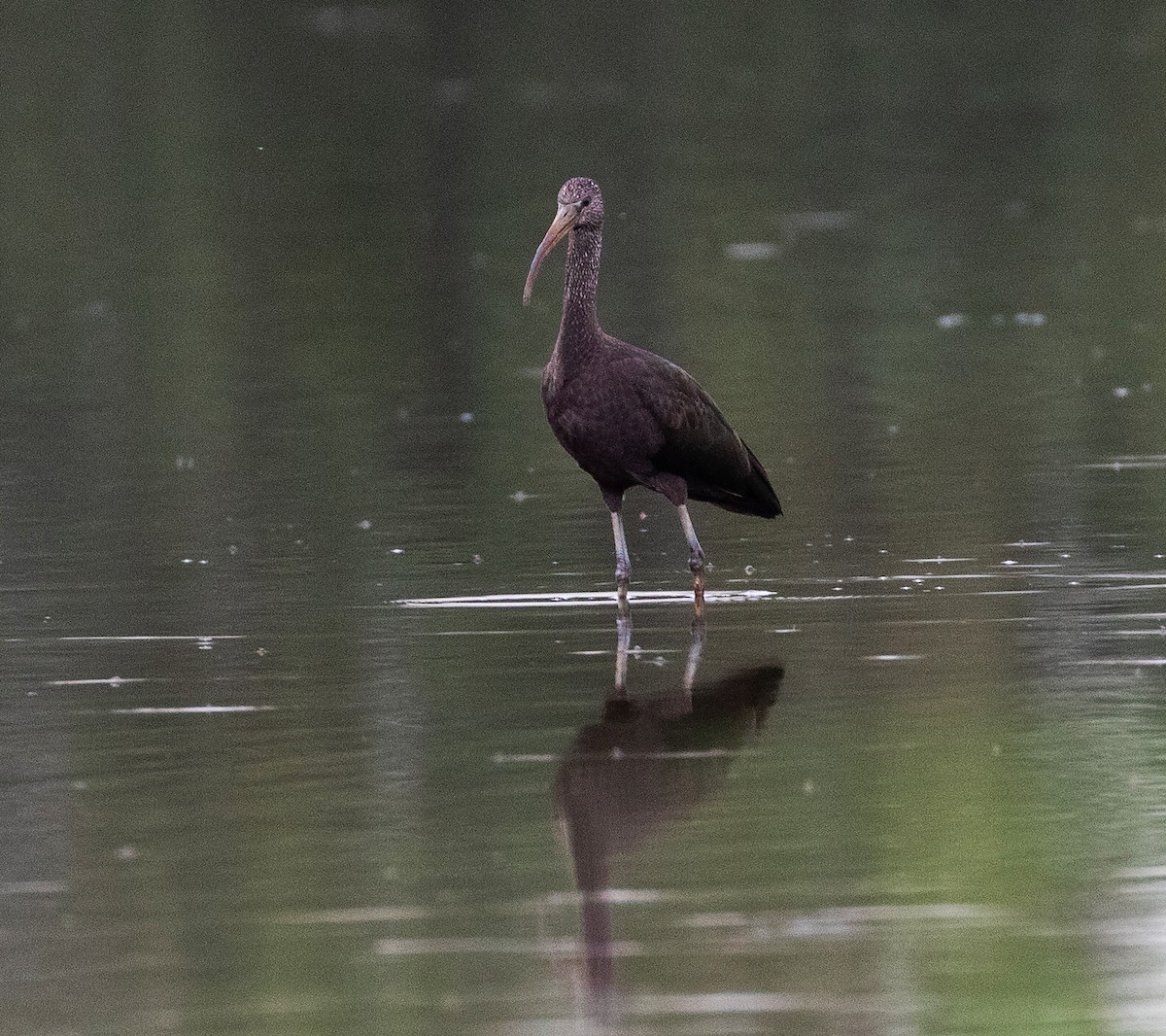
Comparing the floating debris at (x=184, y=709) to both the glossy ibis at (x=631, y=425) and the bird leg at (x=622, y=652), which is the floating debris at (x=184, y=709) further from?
the glossy ibis at (x=631, y=425)

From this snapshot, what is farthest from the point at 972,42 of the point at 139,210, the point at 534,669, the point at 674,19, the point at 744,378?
the point at 534,669

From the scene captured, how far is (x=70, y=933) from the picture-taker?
7.19 meters

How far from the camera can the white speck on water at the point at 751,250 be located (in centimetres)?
2553

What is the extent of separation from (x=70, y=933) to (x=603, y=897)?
A: 131 cm

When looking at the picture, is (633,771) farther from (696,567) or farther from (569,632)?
(696,567)

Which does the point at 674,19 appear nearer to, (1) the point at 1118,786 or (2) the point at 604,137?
(2) the point at 604,137

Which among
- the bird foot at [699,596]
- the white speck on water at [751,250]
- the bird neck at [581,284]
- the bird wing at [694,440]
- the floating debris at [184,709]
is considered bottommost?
the white speck on water at [751,250]

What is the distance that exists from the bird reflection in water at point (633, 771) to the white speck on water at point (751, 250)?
15.1m

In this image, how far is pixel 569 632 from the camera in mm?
11078

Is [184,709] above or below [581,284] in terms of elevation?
below

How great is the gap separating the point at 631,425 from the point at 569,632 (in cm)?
104

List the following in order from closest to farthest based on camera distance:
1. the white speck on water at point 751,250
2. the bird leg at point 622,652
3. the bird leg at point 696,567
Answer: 1. the bird leg at point 622,652
2. the bird leg at point 696,567
3. the white speck on water at point 751,250

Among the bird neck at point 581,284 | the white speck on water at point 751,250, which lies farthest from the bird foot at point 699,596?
the white speck on water at point 751,250

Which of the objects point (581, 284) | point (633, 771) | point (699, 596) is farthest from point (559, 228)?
point (633, 771)
